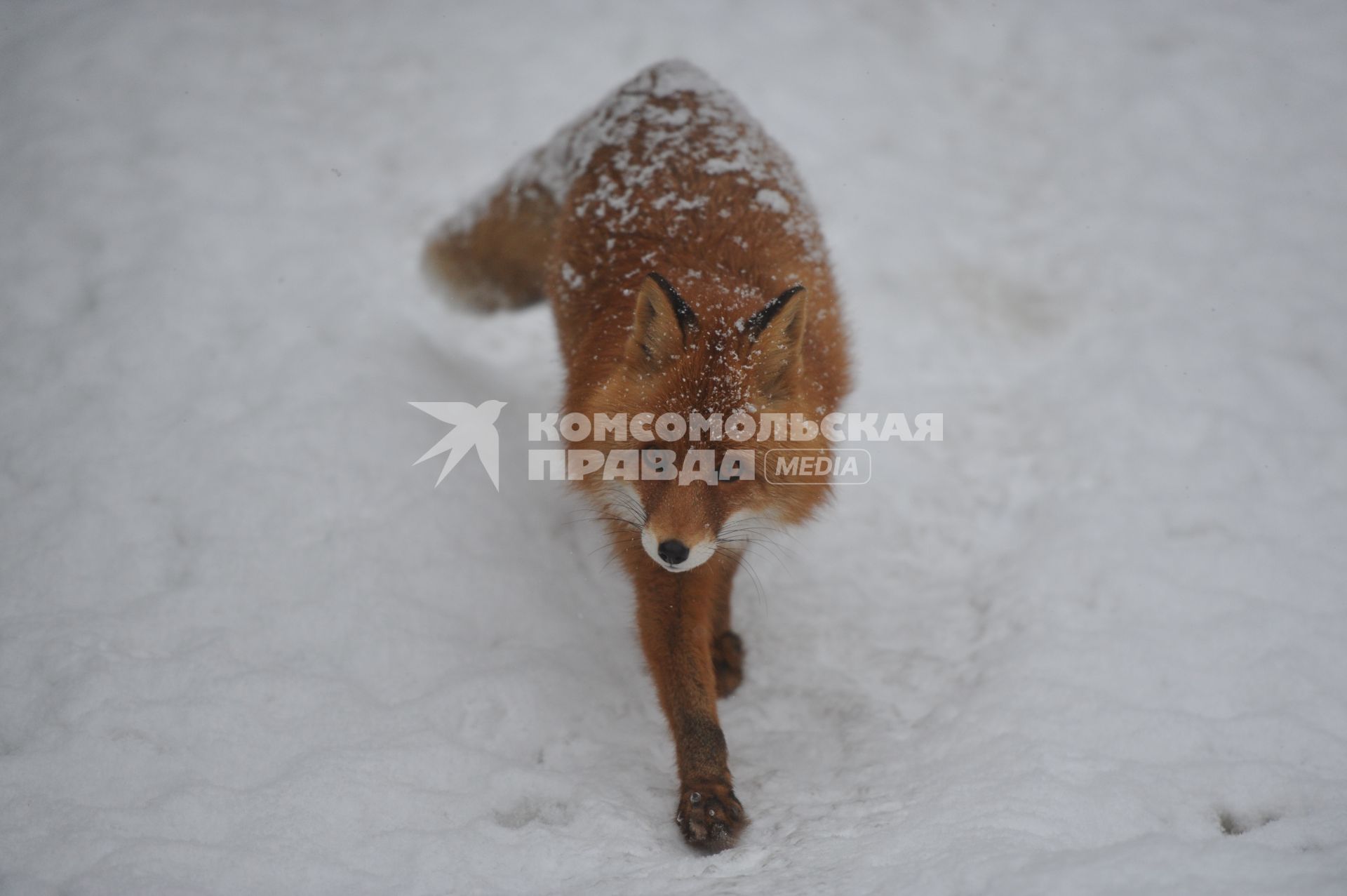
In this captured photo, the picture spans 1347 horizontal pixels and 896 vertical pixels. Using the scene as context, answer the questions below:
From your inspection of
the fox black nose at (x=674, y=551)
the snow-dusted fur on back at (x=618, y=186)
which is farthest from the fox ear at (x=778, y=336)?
the snow-dusted fur on back at (x=618, y=186)

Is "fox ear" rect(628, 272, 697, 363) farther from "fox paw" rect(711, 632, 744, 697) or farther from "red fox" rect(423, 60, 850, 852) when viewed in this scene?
"fox paw" rect(711, 632, 744, 697)

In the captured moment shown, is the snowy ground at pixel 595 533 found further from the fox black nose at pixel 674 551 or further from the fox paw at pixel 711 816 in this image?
the fox black nose at pixel 674 551

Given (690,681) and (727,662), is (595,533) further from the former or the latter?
(690,681)

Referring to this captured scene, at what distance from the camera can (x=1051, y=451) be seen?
17.6ft

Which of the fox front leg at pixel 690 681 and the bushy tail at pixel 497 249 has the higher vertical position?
the bushy tail at pixel 497 249

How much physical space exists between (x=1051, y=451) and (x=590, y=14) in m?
6.08

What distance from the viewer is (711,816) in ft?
10.8

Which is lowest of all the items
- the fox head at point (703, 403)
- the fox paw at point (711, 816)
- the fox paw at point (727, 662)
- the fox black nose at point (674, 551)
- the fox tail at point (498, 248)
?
the fox paw at point (711, 816)

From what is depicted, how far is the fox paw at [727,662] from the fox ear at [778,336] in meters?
1.49

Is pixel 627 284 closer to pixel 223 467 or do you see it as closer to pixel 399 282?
pixel 223 467

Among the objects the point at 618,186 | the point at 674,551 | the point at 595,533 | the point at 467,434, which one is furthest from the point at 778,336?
the point at 467,434

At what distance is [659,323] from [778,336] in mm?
432

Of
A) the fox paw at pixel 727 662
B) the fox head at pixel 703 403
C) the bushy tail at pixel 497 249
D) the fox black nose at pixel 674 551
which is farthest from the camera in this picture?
the bushy tail at pixel 497 249

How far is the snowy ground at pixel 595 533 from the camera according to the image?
10.4ft
